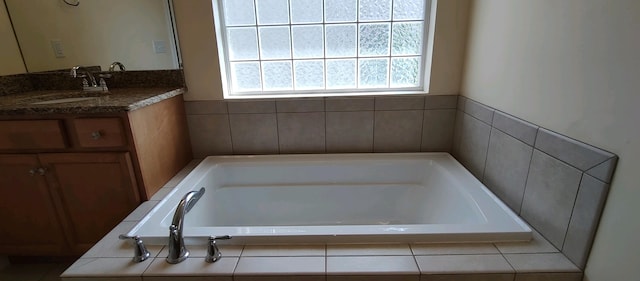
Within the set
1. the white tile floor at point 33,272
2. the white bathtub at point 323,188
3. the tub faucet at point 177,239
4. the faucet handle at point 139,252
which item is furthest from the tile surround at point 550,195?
the white tile floor at point 33,272

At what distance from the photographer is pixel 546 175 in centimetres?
108

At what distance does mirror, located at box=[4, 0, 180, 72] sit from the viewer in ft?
5.80

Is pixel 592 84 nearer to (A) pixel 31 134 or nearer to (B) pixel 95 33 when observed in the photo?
(A) pixel 31 134

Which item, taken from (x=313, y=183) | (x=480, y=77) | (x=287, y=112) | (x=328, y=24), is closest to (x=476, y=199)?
(x=480, y=77)

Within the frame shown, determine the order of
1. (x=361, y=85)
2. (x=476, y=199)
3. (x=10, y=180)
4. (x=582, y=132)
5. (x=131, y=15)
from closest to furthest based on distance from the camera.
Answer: (x=582, y=132), (x=476, y=199), (x=10, y=180), (x=131, y=15), (x=361, y=85)

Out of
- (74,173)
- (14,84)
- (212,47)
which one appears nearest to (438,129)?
(212,47)

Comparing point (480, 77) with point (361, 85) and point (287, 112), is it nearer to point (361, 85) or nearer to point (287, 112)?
point (361, 85)

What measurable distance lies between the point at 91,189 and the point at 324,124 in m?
1.27

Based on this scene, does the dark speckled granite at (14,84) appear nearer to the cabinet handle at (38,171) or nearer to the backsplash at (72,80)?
the backsplash at (72,80)

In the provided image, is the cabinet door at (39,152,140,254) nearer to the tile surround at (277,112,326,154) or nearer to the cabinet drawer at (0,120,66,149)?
the cabinet drawer at (0,120,66,149)

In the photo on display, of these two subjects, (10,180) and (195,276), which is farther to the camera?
(10,180)

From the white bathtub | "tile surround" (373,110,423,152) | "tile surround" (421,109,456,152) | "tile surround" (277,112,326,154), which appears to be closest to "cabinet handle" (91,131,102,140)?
the white bathtub

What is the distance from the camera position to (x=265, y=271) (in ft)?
3.20

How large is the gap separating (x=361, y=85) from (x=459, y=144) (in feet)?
2.28
